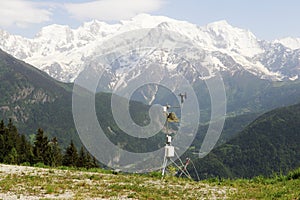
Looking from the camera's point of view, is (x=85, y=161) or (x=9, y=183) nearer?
(x=9, y=183)

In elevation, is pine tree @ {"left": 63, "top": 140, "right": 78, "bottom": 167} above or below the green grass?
below

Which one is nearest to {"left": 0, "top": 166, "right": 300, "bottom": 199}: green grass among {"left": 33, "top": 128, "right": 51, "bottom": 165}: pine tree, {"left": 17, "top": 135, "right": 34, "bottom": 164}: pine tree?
{"left": 33, "top": 128, "right": 51, "bottom": 165}: pine tree

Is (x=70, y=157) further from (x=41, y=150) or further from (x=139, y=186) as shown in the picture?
(x=139, y=186)

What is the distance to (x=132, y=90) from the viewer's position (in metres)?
24.6

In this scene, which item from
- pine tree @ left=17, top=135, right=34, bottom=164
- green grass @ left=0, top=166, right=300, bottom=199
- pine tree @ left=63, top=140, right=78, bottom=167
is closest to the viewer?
green grass @ left=0, top=166, right=300, bottom=199

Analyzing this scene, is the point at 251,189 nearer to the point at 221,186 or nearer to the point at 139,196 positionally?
the point at 221,186

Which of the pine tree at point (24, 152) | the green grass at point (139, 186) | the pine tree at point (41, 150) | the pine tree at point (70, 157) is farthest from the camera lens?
the pine tree at point (70, 157)

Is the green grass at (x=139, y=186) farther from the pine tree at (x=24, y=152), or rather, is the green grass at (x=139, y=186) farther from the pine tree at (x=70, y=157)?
the pine tree at (x=70, y=157)

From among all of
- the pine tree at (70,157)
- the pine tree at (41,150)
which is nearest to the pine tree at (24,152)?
the pine tree at (41,150)

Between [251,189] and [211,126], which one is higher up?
[211,126]

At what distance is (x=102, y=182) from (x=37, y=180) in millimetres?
4082

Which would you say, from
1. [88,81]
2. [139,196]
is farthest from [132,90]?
[139,196]

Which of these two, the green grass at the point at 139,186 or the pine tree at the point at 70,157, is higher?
the green grass at the point at 139,186

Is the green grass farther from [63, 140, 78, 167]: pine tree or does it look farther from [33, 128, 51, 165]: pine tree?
[63, 140, 78, 167]: pine tree
